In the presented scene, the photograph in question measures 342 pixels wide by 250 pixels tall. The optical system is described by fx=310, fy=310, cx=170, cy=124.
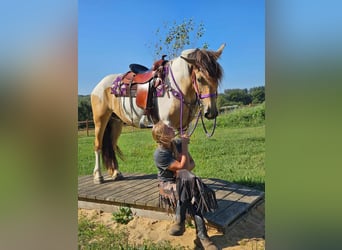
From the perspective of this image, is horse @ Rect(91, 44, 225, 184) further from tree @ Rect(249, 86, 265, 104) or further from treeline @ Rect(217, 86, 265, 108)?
tree @ Rect(249, 86, 265, 104)

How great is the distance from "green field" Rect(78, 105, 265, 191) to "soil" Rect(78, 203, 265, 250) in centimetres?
30

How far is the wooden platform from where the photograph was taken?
6.41ft

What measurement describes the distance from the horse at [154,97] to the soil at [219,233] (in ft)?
1.85

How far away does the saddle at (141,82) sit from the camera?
6.39ft

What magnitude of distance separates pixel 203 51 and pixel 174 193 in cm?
83

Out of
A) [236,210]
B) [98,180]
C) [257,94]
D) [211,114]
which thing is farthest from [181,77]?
[98,180]
